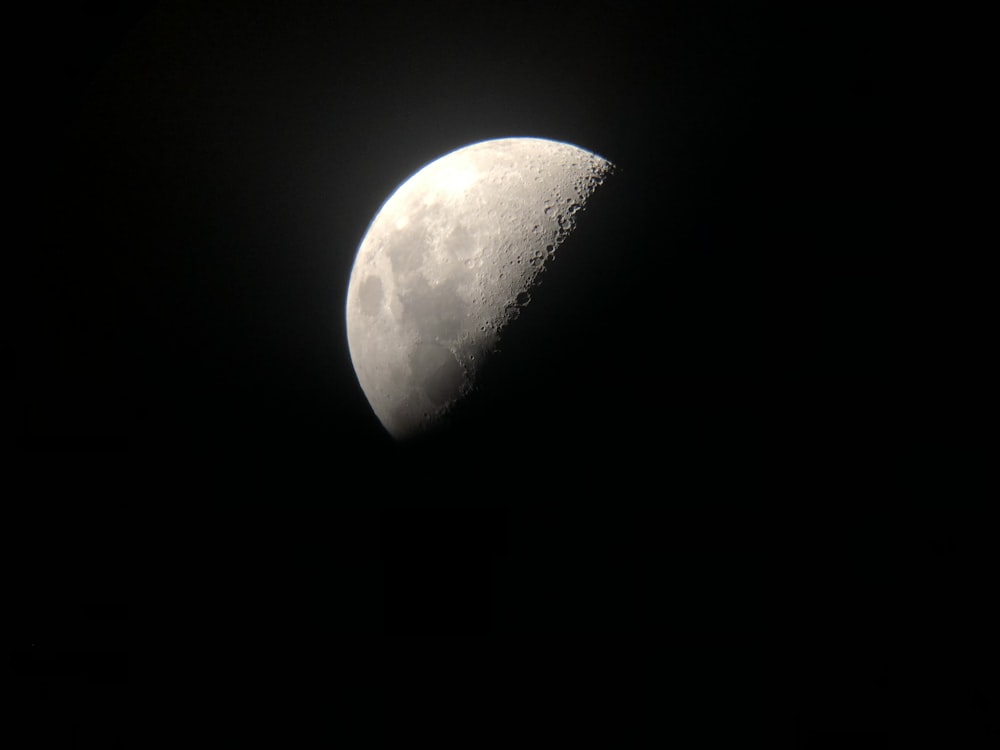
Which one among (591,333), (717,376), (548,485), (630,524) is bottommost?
(630,524)

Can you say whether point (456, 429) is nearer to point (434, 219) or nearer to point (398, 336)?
point (398, 336)

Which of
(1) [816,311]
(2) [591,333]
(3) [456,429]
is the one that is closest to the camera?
(2) [591,333]

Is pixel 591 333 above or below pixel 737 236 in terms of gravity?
below

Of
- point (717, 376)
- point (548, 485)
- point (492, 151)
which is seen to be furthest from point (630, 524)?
point (492, 151)

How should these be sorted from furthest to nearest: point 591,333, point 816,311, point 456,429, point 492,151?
point 816,311 < point 492,151 < point 456,429 < point 591,333

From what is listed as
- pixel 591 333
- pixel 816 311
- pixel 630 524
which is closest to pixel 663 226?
pixel 591 333

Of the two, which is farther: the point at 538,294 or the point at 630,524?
the point at 630,524
